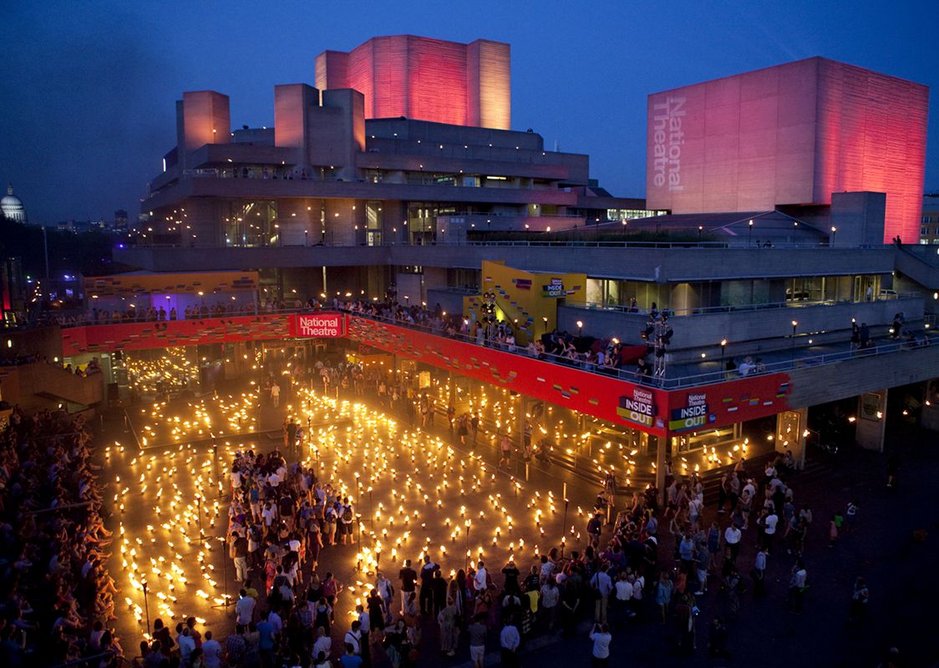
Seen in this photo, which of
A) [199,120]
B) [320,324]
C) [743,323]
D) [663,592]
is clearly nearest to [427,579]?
[663,592]

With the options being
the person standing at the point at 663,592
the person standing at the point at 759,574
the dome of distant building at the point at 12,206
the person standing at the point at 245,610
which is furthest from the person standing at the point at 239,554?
the dome of distant building at the point at 12,206

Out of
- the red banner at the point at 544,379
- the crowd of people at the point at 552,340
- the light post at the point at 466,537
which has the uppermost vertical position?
the crowd of people at the point at 552,340

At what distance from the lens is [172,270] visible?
44812 mm

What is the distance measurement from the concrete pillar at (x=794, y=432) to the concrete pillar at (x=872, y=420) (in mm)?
3618

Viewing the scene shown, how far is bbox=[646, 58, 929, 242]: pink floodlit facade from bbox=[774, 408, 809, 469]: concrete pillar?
919 inches

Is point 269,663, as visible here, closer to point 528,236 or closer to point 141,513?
point 141,513

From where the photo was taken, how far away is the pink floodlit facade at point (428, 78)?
211 ft

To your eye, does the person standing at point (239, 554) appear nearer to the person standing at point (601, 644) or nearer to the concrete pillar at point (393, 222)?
the person standing at point (601, 644)

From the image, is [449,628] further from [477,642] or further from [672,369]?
[672,369]

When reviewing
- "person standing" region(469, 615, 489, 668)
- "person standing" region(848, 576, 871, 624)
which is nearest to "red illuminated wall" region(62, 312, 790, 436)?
"person standing" region(848, 576, 871, 624)

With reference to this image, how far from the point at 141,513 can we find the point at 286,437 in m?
7.25

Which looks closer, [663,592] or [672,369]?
[663,592]

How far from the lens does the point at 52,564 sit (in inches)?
554

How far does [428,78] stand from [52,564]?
5941 cm
